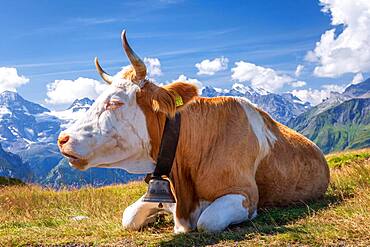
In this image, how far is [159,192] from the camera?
20.3ft

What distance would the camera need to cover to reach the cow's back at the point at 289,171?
7.67 meters

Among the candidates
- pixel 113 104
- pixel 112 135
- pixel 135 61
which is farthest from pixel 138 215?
pixel 135 61

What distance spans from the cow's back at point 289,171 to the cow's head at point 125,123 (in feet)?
6.78

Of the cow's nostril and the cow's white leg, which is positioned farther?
the cow's white leg

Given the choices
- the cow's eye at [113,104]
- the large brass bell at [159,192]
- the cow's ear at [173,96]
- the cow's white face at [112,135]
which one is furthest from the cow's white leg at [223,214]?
the cow's eye at [113,104]

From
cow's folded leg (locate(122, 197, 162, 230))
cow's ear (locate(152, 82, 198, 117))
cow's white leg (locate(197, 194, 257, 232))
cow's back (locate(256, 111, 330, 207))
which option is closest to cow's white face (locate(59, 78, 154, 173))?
cow's ear (locate(152, 82, 198, 117))

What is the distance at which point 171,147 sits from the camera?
6367 millimetres

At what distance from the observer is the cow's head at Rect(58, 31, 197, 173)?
229 inches

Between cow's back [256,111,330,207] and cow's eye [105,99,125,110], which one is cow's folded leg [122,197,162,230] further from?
cow's back [256,111,330,207]

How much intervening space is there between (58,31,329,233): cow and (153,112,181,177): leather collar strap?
106 millimetres

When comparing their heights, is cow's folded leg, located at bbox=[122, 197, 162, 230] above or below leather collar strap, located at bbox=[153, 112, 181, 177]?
below

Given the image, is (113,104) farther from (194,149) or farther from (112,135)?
(194,149)

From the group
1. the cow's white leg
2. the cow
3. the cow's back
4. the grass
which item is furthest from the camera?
the cow's back

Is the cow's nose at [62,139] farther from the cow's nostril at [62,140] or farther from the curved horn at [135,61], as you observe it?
the curved horn at [135,61]
